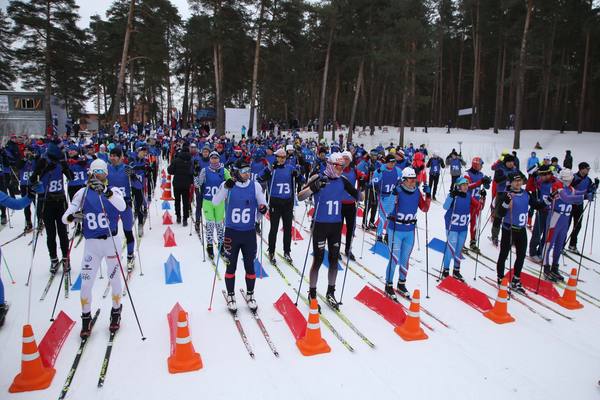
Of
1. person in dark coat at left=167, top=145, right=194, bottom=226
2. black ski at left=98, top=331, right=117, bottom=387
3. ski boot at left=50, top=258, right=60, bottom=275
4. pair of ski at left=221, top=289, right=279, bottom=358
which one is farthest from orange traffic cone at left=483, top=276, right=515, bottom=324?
person in dark coat at left=167, top=145, right=194, bottom=226

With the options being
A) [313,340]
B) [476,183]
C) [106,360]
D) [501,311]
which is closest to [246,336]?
[313,340]

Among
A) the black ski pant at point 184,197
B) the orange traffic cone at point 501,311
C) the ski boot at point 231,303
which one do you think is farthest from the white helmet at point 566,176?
the black ski pant at point 184,197

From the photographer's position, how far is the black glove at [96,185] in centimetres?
509

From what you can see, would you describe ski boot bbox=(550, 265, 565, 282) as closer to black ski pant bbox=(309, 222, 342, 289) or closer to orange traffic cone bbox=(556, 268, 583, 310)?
orange traffic cone bbox=(556, 268, 583, 310)

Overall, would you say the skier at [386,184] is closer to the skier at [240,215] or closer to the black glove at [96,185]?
the skier at [240,215]

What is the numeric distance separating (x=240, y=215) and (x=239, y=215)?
0.05ft

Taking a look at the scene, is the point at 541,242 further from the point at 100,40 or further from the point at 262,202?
the point at 100,40

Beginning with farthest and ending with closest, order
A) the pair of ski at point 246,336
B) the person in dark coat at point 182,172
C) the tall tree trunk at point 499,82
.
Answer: the tall tree trunk at point 499,82, the person in dark coat at point 182,172, the pair of ski at point 246,336

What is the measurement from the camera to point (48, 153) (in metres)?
7.55

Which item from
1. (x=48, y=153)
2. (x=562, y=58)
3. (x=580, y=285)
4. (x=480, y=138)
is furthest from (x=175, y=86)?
(x=580, y=285)

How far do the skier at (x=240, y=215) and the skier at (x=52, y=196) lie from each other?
3.49 m

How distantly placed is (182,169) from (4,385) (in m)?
7.34

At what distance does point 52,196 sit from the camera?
289 inches

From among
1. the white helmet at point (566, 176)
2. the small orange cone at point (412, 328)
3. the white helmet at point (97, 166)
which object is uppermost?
the white helmet at point (97, 166)
